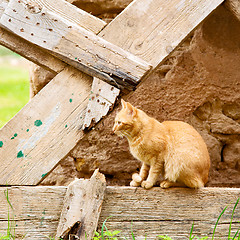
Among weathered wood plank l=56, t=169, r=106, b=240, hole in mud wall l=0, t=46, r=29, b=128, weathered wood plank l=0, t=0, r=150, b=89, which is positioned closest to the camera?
weathered wood plank l=0, t=0, r=150, b=89

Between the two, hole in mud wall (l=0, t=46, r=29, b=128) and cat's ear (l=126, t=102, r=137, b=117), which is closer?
cat's ear (l=126, t=102, r=137, b=117)

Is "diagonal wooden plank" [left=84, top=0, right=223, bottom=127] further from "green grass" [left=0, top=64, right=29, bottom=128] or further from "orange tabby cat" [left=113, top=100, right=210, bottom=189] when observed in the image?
"green grass" [left=0, top=64, right=29, bottom=128]

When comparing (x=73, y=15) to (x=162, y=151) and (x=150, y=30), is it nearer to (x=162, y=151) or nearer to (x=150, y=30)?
(x=150, y=30)

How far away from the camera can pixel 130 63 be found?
231 centimetres

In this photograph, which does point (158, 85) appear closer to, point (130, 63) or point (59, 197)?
point (130, 63)

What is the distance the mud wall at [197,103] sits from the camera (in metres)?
3.23

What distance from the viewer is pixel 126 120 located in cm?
263

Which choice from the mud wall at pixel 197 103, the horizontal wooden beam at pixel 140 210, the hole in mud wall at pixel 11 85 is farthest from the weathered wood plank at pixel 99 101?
the hole in mud wall at pixel 11 85

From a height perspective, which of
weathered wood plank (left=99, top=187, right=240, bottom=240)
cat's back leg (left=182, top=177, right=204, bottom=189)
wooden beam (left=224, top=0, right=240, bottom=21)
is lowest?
weathered wood plank (left=99, top=187, right=240, bottom=240)

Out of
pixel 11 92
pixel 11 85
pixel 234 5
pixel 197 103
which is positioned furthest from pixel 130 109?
pixel 11 85

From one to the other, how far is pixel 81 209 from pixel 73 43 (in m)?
1.06

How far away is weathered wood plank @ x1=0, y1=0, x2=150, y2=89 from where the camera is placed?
2299mm

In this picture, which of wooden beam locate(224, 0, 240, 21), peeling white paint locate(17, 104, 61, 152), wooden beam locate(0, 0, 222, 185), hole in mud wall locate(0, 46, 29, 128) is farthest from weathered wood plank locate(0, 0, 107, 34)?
hole in mud wall locate(0, 46, 29, 128)

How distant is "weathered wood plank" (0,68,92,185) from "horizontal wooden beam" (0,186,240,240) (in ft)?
0.69
